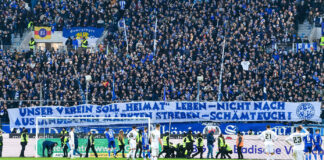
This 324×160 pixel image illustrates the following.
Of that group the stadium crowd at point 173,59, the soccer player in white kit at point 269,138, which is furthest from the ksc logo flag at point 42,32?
the soccer player in white kit at point 269,138

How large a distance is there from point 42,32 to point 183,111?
796 inches

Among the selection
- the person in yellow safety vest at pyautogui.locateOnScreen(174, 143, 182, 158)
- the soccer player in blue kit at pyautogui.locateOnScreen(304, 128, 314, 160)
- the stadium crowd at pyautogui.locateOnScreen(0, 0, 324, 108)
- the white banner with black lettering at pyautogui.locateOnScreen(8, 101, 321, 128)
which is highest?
the stadium crowd at pyautogui.locateOnScreen(0, 0, 324, 108)

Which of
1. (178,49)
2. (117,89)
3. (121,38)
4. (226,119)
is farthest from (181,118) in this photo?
(121,38)

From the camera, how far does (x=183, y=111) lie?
4581cm

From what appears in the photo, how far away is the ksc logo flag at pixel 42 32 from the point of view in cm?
6076

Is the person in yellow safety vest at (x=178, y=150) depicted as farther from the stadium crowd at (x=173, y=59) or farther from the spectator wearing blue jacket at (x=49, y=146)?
the stadium crowd at (x=173, y=59)

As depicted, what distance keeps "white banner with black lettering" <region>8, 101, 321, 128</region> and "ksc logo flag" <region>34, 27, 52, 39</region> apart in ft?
52.0

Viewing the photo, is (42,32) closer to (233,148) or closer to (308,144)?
(233,148)

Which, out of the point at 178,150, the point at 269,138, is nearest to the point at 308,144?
the point at 269,138

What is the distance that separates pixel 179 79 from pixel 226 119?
5.66 m

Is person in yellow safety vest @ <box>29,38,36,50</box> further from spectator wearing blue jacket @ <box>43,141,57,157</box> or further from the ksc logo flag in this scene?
spectator wearing blue jacket @ <box>43,141,57,157</box>

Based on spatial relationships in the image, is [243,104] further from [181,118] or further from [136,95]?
[136,95]

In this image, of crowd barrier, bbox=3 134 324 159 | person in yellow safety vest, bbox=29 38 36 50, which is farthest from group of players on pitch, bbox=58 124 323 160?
person in yellow safety vest, bbox=29 38 36 50

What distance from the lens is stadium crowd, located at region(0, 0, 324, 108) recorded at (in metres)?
48.9
